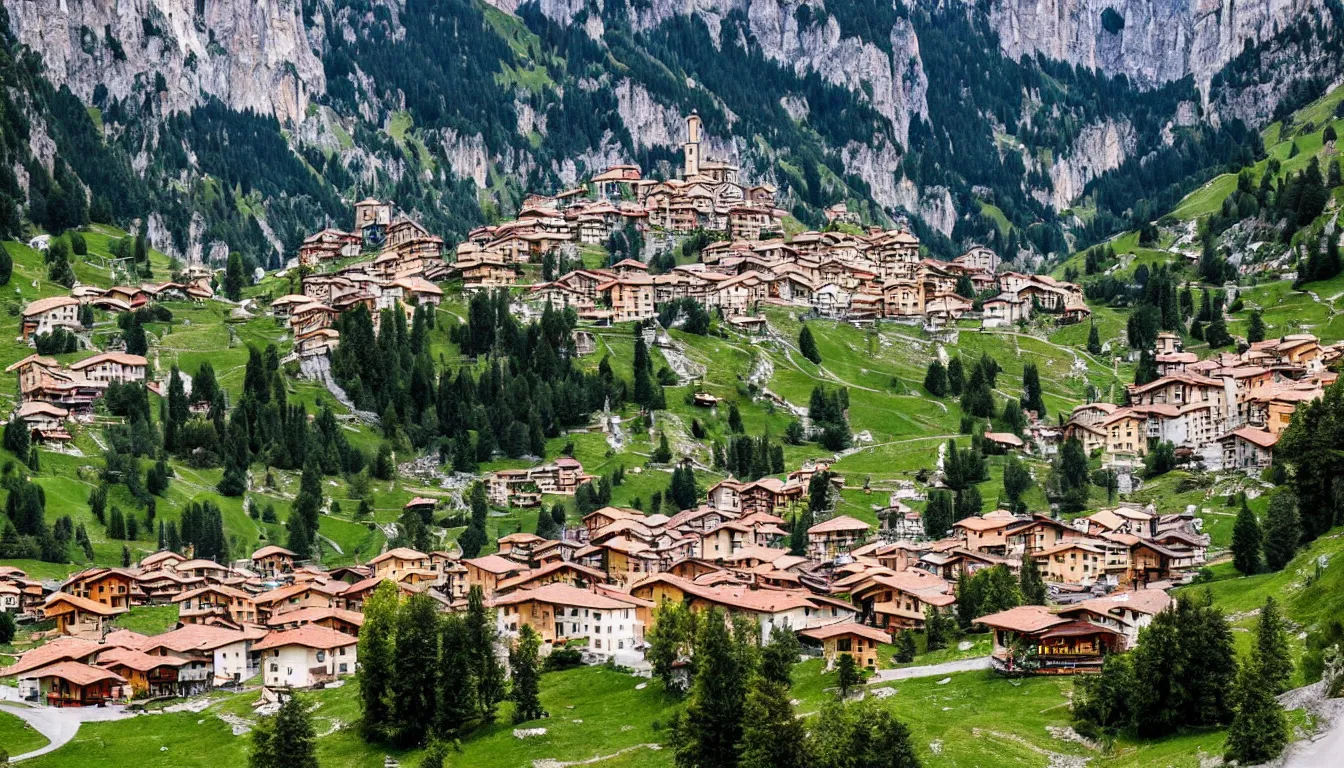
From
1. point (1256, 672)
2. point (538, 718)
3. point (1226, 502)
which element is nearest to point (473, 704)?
point (538, 718)

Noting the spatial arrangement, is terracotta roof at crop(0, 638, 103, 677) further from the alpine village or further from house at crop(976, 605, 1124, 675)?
house at crop(976, 605, 1124, 675)

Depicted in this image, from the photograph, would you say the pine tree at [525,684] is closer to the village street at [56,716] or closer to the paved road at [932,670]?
the paved road at [932,670]

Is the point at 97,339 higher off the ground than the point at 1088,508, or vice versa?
the point at 97,339

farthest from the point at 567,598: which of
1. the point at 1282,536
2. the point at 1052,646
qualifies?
the point at 1282,536

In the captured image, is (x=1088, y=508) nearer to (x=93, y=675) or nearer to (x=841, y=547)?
(x=841, y=547)

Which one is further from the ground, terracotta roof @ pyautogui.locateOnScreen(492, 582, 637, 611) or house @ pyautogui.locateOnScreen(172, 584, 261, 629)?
terracotta roof @ pyautogui.locateOnScreen(492, 582, 637, 611)

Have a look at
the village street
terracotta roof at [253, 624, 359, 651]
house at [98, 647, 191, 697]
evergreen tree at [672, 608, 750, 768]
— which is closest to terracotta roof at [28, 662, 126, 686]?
house at [98, 647, 191, 697]

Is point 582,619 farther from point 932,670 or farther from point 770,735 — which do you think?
point 770,735
